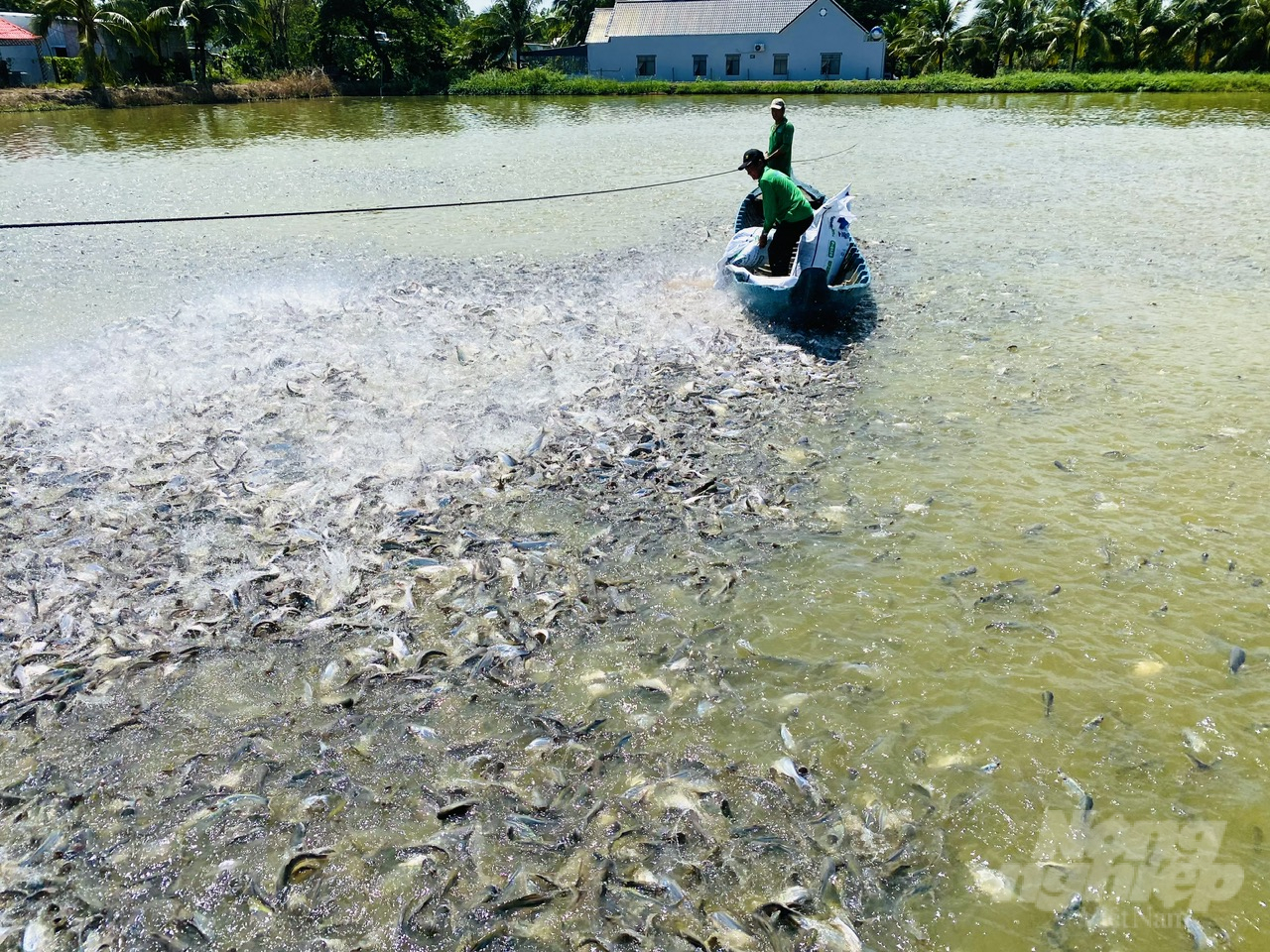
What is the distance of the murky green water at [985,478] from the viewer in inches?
177

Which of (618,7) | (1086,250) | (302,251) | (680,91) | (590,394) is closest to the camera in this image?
(590,394)

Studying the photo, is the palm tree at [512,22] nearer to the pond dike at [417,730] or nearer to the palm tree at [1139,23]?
the palm tree at [1139,23]

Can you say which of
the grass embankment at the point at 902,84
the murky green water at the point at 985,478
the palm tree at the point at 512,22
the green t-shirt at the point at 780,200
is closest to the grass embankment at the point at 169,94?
the grass embankment at the point at 902,84

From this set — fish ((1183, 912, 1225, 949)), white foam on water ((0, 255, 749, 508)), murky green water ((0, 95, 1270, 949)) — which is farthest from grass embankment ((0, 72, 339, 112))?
fish ((1183, 912, 1225, 949))

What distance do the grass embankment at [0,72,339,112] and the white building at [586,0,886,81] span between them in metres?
24.5

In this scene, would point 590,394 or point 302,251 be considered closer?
point 590,394

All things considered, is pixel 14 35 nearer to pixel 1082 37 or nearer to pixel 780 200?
pixel 780 200

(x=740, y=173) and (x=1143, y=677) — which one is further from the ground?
(x=740, y=173)

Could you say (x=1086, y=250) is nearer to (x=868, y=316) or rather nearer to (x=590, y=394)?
(x=868, y=316)

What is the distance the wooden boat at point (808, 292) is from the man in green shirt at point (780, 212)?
18.6 inches

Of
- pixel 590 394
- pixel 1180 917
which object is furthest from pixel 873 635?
pixel 590 394

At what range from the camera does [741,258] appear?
508 inches

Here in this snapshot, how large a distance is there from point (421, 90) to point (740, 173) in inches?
1974

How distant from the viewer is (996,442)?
835 centimetres
